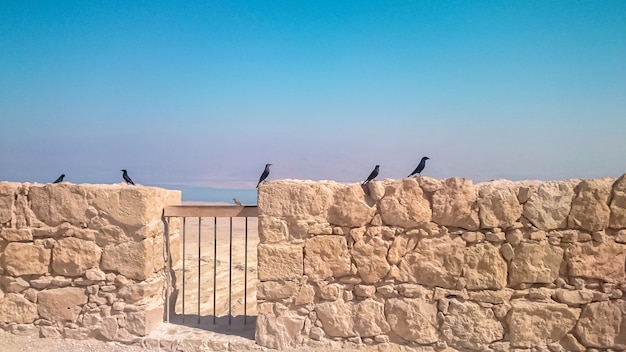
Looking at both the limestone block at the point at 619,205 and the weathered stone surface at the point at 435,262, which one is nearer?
the limestone block at the point at 619,205

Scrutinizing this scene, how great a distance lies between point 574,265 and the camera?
418cm

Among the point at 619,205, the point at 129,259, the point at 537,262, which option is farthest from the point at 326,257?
the point at 619,205

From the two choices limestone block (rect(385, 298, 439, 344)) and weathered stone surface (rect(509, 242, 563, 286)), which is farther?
limestone block (rect(385, 298, 439, 344))

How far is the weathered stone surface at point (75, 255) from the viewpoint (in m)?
4.88

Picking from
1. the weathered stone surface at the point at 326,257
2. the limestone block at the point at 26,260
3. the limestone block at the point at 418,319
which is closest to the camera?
the limestone block at the point at 418,319

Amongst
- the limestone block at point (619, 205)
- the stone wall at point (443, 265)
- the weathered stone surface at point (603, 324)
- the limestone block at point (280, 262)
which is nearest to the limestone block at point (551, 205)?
the stone wall at point (443, 265)

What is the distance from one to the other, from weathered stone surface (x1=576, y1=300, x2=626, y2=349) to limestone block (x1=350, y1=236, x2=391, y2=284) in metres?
1.82

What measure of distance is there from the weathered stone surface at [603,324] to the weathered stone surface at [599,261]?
0.83ft

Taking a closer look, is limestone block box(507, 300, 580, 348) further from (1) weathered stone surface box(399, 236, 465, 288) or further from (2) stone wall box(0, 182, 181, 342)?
(2) stone wall box(0, 182, 181, 342)

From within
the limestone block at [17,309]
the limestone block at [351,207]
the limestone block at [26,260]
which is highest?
the limestone block at [351,207]

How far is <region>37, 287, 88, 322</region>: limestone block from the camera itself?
4.90 m

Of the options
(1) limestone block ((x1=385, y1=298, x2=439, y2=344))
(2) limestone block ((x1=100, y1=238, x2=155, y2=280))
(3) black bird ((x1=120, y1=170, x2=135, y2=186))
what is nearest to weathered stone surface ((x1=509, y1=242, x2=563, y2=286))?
(1) limestone block ((x1=385, y1=298, x2=439, y2=344))

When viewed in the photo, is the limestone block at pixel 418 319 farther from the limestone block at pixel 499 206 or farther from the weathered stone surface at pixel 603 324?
the weathered stone surface at pixel 603 324

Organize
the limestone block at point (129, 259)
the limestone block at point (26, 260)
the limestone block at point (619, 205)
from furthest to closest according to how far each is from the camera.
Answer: the limestone block at point (26, 260)
the limestone block at point (129, 259)
the limestone block at point (619, 205)
